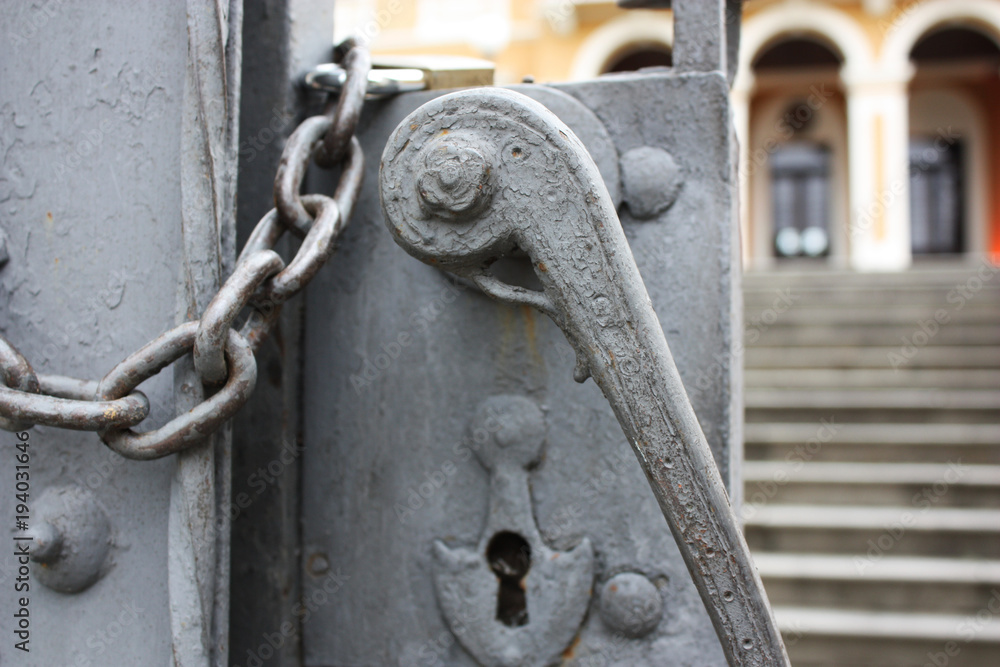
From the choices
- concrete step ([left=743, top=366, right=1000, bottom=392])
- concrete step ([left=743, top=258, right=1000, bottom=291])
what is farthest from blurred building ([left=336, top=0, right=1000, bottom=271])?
concrete step ([left=743, top=366, right=1000, bottom=392])

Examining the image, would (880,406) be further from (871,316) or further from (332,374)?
(332,374)

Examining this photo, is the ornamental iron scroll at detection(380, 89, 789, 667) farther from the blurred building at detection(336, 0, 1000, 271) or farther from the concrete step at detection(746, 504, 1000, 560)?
the blurred building at detection(336, 0, 1000, 271)

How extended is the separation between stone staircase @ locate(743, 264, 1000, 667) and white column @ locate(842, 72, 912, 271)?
217 inches

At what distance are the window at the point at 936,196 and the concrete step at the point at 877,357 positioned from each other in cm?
978

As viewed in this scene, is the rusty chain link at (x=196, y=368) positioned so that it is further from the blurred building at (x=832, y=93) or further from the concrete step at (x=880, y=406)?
the blurred building at (x=832, y=93)

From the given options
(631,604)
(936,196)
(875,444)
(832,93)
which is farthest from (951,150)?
(631,604)

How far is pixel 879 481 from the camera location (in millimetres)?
3578

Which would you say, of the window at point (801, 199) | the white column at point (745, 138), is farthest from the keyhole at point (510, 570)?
the window at point (801, 199)

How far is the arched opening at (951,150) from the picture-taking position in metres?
12.8

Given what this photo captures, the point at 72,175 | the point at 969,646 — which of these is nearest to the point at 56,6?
the point at 72,175

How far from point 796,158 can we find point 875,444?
36.2ft

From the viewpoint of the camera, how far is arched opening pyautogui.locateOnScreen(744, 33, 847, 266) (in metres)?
12.9

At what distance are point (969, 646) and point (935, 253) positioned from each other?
12.3 meters

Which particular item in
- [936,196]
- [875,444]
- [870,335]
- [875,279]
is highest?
[936,196]
